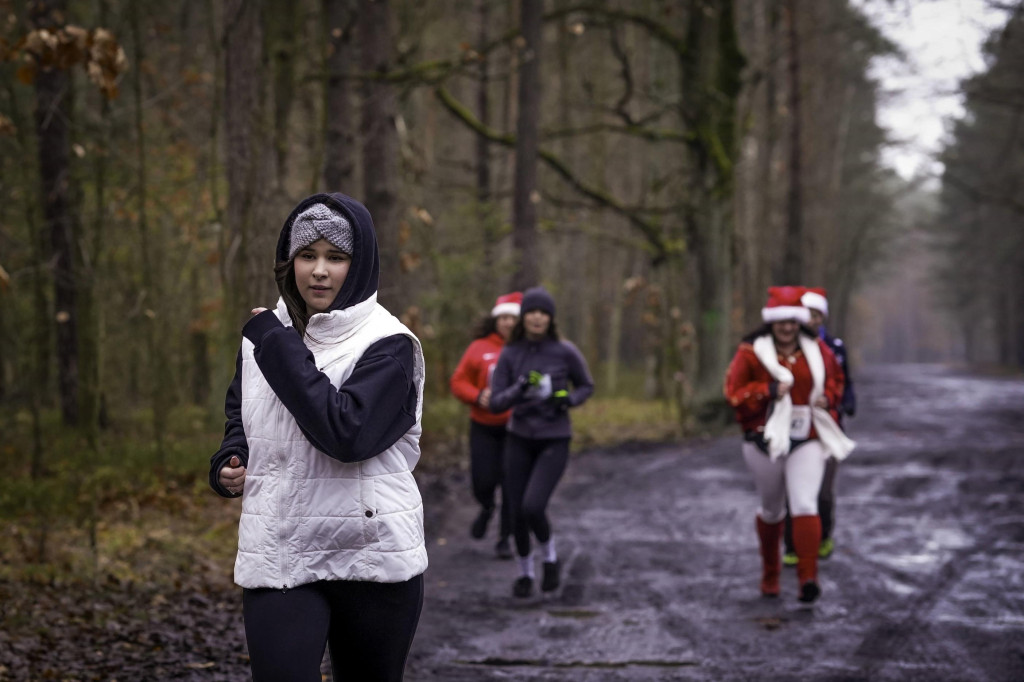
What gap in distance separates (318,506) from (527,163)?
593 inches

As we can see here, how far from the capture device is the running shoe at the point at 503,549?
33.4 feet

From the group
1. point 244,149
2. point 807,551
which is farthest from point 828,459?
point 244,149

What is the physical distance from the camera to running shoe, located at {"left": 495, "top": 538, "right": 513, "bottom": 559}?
33.4 ft

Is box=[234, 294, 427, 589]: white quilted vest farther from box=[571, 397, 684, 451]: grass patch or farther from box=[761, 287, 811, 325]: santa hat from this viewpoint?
box=[571, 397, 684, 451]: grass patch

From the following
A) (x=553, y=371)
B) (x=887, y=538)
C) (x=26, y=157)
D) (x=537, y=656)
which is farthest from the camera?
(x=887, y=538)

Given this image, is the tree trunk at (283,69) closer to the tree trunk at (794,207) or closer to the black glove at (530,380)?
the black glove at (530,380)

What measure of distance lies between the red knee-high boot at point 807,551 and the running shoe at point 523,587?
2.04 meters

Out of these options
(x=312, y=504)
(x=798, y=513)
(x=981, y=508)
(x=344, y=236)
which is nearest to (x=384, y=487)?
(x=312, y=504)

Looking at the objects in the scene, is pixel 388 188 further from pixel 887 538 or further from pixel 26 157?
pixel 887 538

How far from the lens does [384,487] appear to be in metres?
3.33

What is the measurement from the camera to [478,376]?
33.4 feet

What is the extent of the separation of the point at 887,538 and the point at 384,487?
8711 millimetres

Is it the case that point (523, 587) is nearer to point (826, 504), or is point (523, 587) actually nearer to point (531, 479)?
point (531, 479)

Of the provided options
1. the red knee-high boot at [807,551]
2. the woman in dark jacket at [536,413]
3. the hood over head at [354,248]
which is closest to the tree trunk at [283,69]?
the woman in dark jacket at [536,413]
